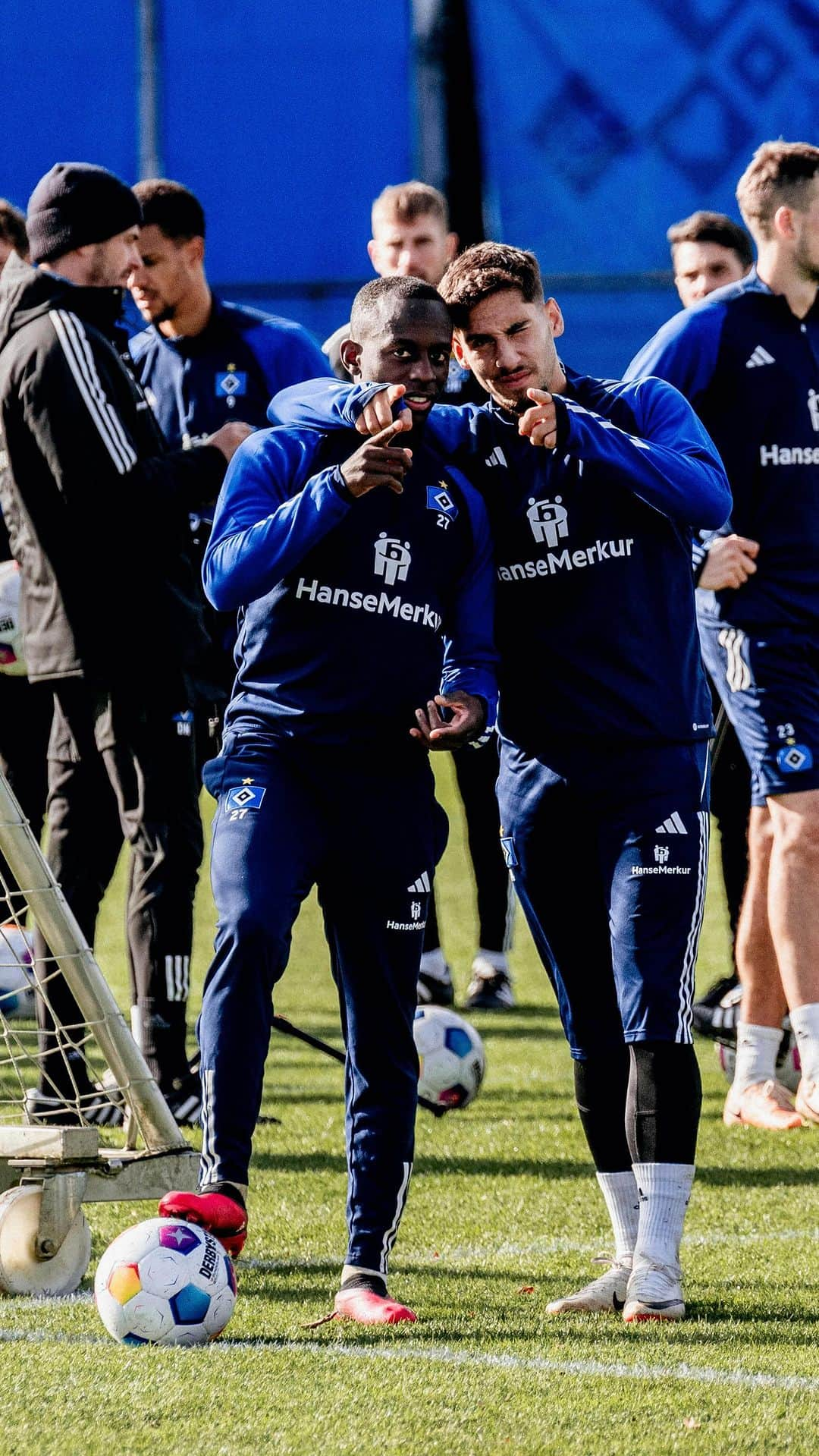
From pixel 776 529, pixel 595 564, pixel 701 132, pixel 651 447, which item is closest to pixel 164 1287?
pixel 595 564

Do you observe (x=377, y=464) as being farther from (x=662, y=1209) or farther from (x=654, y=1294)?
(x=654, y=1294)

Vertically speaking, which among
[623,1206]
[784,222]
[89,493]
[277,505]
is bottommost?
[623,1206]

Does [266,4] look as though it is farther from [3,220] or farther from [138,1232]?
[138,1232]

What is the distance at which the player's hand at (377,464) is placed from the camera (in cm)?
366

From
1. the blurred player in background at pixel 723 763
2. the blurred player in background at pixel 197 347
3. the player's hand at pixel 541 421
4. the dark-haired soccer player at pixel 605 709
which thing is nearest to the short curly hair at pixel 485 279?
the dark-haired soccer player at pixel 605 709

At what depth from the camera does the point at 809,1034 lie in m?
5.58

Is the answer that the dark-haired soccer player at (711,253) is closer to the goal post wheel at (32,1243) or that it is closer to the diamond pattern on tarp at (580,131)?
the goal post wheel at (32,1243)

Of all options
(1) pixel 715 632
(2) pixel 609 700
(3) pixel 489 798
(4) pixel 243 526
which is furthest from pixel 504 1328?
(3) pixel 489 798

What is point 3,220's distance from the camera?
6805 mm

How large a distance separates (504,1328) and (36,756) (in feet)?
11.6

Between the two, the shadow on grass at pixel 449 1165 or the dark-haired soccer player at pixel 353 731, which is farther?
the shadow on grass at pixel 449 1165

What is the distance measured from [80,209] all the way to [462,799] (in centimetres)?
328

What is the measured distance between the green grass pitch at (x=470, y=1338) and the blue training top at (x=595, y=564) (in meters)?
1.10

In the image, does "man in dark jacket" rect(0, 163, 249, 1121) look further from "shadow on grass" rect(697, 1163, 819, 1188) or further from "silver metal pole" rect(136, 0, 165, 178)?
"silver metal pole" rect(136, 0, 165, 178)
